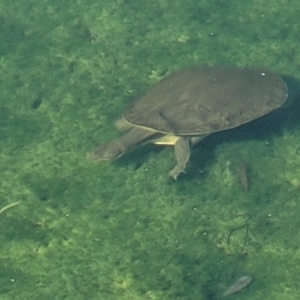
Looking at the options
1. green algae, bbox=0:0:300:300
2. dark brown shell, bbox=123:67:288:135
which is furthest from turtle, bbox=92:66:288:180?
green algae, bbox=0:0:300:300

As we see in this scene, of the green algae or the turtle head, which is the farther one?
the turtle head

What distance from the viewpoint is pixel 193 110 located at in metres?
4.36

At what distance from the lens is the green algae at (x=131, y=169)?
371 cm

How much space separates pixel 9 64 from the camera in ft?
17.2

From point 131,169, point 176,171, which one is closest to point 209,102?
point 176,171

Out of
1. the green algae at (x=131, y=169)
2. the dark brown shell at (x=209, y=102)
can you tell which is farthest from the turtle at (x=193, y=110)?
the green algae at (x=131, y=169)

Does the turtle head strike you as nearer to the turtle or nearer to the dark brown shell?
the turtle

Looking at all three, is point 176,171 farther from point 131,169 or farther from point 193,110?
point 193,110

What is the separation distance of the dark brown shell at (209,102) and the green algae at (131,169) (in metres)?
0.24

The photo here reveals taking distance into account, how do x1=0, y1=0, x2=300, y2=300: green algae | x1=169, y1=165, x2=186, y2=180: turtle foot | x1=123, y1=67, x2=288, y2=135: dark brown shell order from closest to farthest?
x1=0, y1=0, x2=300, y2=300: green algae, x1=169, y1=165, x2=186, y2=180: turtle foot, x1=123, y1=67, x2=288, y2=135: dark brown shell

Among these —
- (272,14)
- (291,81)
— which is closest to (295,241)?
(291,81)

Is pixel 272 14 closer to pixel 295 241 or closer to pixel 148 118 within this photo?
pixel 148 118

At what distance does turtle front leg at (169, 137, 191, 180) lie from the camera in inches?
166

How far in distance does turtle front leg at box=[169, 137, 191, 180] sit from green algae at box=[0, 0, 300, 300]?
0.09 meters
